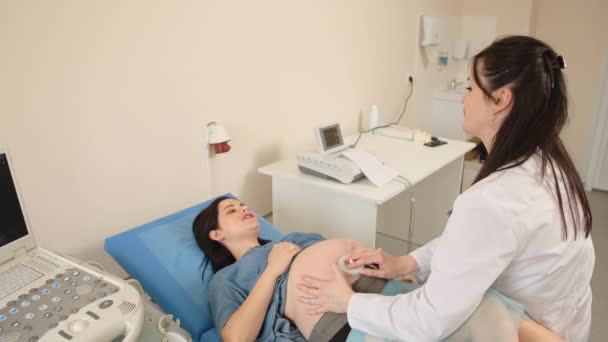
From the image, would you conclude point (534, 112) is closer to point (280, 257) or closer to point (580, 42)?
point (280, 257)

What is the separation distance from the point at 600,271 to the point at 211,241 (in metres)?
2.46

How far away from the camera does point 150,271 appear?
145 cm

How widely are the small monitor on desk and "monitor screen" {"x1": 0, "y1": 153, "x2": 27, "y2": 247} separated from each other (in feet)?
4.23

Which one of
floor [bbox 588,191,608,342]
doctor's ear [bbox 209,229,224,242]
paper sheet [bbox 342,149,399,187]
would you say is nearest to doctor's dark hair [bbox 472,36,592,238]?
paper sheet [bbox 342,149,399,187]

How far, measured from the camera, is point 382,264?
1312 mm

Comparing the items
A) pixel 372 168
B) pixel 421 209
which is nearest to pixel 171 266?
pixel 372 168

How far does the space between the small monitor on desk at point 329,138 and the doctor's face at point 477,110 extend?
101cm

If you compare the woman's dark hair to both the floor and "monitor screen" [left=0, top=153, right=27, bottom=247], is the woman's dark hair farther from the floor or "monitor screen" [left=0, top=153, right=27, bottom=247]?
the floor

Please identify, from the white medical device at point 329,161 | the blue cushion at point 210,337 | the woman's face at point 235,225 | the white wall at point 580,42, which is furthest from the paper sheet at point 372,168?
the white wall at point 580,42

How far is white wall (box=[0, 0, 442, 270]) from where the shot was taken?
1.35m

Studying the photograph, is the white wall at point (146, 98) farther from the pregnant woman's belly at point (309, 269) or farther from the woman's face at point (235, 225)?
the pregnant woman's belly at point (309, 269)

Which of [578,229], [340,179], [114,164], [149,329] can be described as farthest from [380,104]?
[149,329]

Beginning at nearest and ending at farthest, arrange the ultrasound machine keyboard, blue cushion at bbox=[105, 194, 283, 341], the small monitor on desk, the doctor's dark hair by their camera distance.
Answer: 1. the ultrasound machine keyboard
2. the doctor's dark hair
3. blue cushion at bbox=[105, 194, 283, 341]
4. the small monitor on desk

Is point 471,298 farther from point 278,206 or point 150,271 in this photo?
point 278,206
